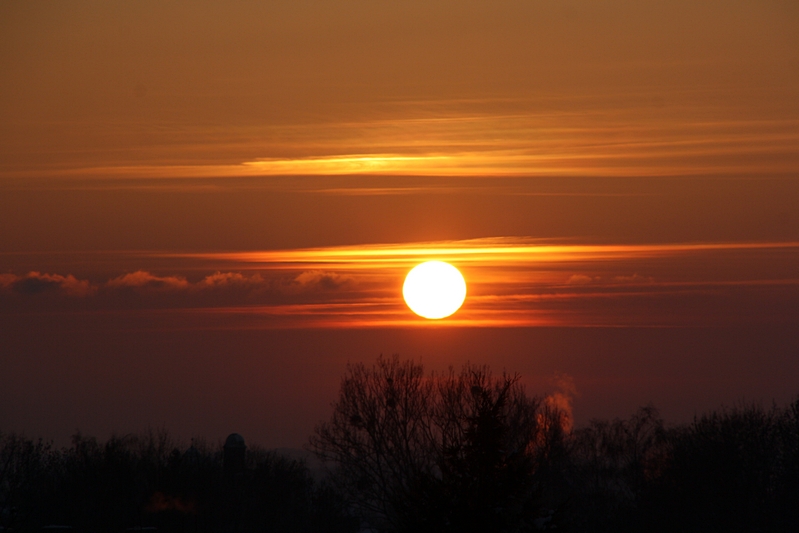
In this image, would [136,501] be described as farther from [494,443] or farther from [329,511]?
[494,443]

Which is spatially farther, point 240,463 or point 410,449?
point 240,463

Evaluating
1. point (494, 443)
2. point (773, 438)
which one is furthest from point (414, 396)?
point (494, 443)

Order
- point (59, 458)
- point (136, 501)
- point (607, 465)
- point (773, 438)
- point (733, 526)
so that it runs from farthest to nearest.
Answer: point (607, 465) < point (59, 458) < point (136, 501) < point (773, 438) < point (733, 526)

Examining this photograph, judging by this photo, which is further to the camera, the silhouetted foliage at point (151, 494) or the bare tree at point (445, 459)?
the silhouetted foliage at point (151, 494)

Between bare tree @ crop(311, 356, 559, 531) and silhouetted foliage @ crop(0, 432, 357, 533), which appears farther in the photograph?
silhouetted foliage @ crop(0, 432, 357, 533)

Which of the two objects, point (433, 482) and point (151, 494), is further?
point (151, 494)

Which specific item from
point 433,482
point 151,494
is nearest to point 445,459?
point 433,482

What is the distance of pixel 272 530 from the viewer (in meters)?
67.9

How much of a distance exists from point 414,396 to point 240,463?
32041 millimetres

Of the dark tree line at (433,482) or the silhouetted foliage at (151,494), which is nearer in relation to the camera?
the dark tree line at (433,482)

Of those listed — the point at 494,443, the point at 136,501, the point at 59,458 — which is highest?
the point at 59,458

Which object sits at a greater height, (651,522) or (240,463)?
(240,463)

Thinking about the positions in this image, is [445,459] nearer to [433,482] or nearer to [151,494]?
[433,482]

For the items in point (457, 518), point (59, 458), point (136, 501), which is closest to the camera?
point (457, 518)
